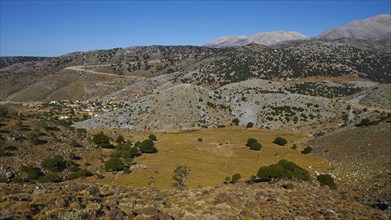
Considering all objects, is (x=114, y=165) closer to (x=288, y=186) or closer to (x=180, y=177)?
(x=180, y=177)

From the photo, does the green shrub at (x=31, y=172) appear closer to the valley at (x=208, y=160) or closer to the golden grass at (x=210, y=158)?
the valley at (x=208, y=160)

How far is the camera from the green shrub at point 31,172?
111ft

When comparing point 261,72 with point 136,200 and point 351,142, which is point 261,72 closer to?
point 351,142

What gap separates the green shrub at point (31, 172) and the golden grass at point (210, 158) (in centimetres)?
727

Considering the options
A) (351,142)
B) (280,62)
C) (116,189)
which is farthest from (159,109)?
(280,62)

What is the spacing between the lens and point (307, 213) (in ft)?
57.4

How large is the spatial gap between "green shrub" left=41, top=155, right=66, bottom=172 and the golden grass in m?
6.11

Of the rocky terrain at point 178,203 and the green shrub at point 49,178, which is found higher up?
the rocky terrain at point 178,203

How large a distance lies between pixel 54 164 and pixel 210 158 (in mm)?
23787

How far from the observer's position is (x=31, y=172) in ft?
112

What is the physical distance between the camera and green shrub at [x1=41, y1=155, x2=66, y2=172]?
3679 cm

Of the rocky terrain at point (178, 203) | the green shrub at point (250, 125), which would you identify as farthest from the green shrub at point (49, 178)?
the green shrub at point (250, 125)

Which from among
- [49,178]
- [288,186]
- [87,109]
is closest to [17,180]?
[49,178]

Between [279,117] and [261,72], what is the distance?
95.9 meters
